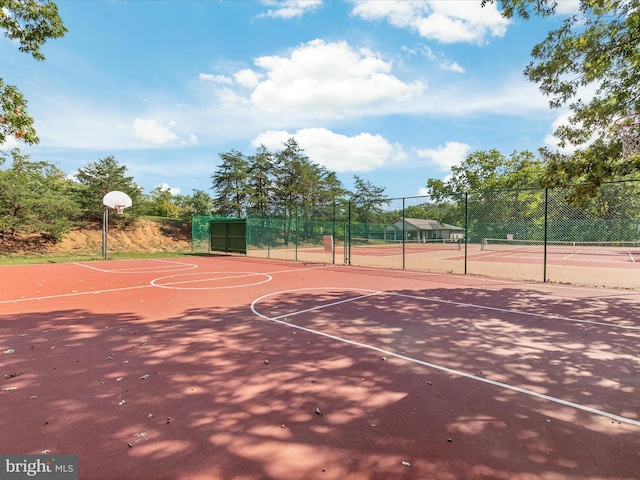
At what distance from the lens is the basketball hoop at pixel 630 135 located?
5.80 meters

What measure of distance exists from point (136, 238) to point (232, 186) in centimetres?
1099

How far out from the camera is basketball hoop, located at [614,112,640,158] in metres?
5.80

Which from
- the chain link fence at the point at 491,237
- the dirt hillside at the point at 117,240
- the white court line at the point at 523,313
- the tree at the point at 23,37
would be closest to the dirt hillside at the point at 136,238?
the dirt hillside at the point at 117,240

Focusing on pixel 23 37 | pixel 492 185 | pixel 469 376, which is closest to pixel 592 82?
pixel 469 376

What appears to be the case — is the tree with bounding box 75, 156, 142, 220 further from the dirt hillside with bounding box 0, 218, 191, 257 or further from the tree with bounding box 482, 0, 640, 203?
the tree with bounding box 482, 0, 640, 203

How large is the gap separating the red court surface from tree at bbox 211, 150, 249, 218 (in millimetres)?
28116

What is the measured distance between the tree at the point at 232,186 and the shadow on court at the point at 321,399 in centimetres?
2930

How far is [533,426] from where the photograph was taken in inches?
102

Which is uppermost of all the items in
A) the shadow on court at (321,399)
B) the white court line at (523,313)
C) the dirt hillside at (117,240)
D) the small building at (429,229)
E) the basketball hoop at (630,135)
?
the basketball hoop at (630,135)

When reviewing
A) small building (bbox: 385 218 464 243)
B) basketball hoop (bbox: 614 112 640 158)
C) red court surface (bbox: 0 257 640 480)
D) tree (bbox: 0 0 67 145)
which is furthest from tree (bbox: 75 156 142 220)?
basketball hoop (bbox: 614 112 640 158)

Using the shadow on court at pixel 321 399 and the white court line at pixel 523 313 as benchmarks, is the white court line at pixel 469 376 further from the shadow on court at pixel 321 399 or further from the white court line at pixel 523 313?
the white court line at pixel 523 313

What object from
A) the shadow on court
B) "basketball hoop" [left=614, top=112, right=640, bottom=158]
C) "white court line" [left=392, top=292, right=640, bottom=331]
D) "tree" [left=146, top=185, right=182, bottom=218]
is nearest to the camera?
the shadow on court

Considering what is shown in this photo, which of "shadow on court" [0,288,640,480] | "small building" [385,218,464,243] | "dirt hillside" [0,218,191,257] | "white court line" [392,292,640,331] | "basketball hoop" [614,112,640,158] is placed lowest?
"shadow on court" [0,288,640,480]

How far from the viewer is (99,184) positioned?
A: 2523cm
